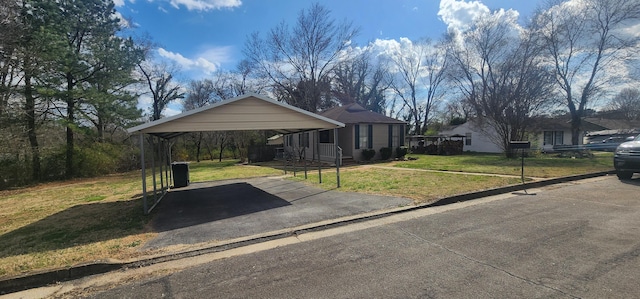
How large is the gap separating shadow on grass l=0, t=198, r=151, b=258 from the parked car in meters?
13.2

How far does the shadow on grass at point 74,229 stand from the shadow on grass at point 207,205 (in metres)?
0.46

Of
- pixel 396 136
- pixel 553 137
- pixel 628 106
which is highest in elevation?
pixel 628 106

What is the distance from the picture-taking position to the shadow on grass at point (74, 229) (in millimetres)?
4680

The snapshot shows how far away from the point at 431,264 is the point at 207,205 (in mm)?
5874

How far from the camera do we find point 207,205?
7504mm

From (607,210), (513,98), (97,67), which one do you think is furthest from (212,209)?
(513,98)

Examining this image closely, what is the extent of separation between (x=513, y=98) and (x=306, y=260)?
20.8 meters

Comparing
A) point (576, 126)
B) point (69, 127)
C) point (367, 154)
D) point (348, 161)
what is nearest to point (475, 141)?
point (576, 126)

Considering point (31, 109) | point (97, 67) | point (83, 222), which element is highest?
point (97, 67)

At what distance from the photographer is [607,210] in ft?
18.3

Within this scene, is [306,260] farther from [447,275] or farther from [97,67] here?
[97,67]

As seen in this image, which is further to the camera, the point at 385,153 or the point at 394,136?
the point at 394,136

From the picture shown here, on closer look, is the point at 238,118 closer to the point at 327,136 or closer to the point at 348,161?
the point at 348,161

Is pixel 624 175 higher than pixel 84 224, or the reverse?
pixel 624 175
